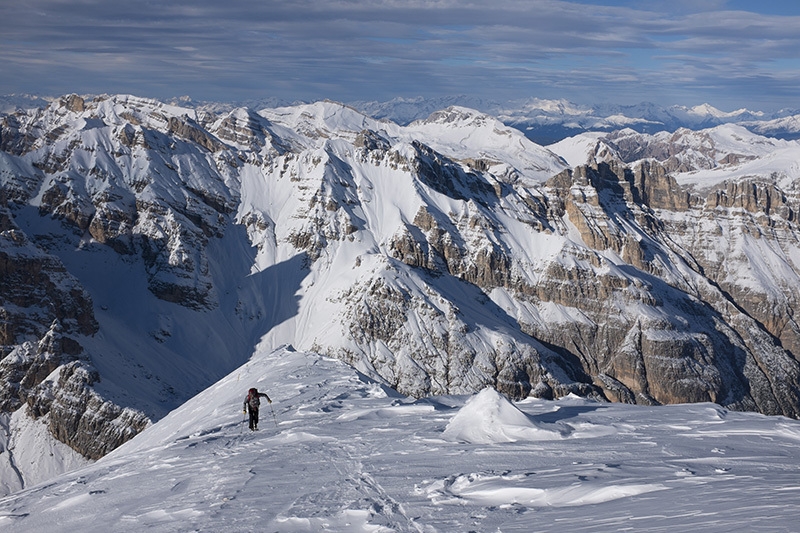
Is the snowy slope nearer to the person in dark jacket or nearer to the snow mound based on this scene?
the snow mound

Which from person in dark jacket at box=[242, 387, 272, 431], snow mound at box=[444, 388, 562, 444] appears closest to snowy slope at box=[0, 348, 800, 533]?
snow mound at box=[444, 388, 562, 444]

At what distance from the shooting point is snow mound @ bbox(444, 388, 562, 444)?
2717 cm

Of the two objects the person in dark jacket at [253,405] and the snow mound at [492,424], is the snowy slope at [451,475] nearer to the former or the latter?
the snow mound at [492,424]

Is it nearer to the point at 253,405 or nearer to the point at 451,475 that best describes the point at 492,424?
the point at 451,475

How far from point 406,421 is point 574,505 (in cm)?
1476

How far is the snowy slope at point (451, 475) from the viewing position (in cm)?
1728

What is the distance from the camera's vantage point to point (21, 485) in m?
112

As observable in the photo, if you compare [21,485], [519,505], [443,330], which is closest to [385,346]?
[443,330]

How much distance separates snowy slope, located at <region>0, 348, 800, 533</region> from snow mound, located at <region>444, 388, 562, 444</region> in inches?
2.7

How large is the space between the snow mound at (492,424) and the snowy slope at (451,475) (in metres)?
0.07

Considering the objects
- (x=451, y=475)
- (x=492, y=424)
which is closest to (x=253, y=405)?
(x=492, y=424)

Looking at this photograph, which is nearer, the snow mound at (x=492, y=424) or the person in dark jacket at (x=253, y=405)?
the snow mound at (x=492, y=424)

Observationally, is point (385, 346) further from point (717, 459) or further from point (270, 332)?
point (717, 459)

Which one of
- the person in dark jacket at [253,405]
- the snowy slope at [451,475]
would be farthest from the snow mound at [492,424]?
the person in dark jacket at [253,405]
